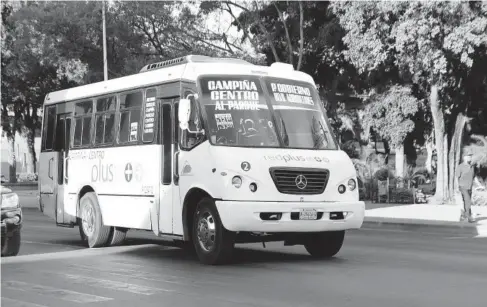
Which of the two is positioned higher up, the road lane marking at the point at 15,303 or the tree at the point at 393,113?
the tree at the point at 393,113

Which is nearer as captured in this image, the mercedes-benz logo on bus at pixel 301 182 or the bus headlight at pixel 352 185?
the mercedes-benz logo on bus at pixel 301 182

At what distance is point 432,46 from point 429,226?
770cm

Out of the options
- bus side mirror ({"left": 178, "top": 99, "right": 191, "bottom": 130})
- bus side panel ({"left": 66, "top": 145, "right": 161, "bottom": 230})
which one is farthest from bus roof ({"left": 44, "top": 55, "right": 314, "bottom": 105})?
bus side panel ({"left": 66, "top": 145, "right": 161, "bottom": 230})

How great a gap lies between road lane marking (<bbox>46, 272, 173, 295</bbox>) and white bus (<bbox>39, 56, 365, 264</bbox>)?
1979mm

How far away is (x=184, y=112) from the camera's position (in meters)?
12.4

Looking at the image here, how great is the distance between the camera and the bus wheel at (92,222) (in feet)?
50.0

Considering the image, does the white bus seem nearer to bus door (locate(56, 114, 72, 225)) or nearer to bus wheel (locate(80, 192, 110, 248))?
bus wheel (locate(80, 192, 110, 248))

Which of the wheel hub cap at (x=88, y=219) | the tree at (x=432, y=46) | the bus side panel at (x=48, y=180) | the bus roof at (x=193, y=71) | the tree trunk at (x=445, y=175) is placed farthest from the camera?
the tree trunk at (x=445, y=175)

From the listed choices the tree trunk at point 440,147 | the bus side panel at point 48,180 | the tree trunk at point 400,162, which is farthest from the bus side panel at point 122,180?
the tree trunk at point 400,162

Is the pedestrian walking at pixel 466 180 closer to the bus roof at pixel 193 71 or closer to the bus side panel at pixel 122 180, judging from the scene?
the bus roof at pixel 193 71

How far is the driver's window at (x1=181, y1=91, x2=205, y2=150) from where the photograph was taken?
40.5 ft

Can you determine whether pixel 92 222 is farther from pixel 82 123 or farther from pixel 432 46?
pixel 432 46

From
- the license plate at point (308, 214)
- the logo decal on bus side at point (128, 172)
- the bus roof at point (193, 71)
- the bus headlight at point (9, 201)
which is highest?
the bus roof at point (193, 71)

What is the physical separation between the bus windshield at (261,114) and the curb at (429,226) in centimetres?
703
